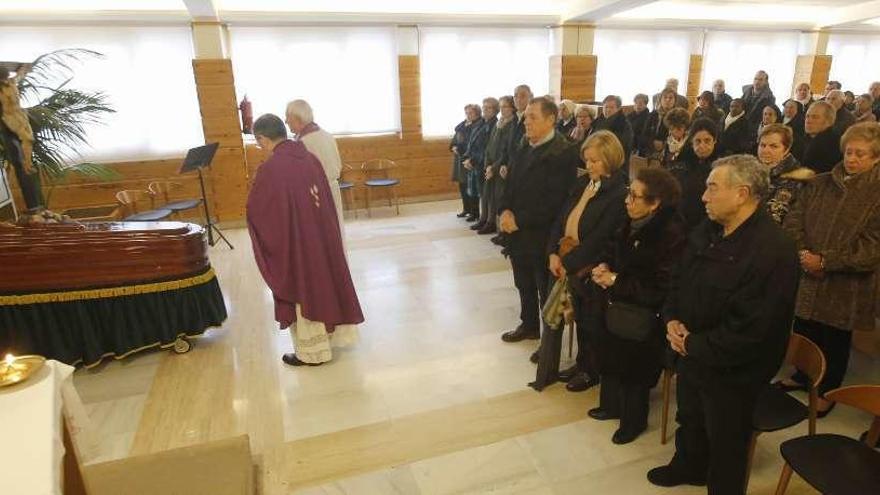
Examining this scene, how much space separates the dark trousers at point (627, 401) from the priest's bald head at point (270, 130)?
2.19m

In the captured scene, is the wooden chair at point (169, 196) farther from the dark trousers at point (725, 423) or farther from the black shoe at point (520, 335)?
the dark trousers at point (725, 423)

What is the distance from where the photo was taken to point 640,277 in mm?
2281

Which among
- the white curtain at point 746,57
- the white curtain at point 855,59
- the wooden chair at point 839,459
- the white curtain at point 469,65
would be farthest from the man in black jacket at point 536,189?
the white curtain at point 855,59

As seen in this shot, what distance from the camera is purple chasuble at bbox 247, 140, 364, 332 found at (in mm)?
3072

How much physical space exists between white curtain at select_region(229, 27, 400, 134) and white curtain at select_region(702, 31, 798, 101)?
566 cm

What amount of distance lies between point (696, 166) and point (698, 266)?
1739 millimetres

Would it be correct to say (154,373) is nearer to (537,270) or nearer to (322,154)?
(322,154)

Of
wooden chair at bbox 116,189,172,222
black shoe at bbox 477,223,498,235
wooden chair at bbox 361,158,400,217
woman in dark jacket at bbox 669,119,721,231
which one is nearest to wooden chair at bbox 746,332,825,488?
woman in dark jacket at bbox 669,119,721,231

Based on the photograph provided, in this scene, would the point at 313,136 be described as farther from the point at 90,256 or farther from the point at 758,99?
the point at 758,99

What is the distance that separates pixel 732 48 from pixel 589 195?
8.65 meters

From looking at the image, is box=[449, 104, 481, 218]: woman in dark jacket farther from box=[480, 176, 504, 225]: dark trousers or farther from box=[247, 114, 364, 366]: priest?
box=[247, 114, 364, 366]: priest

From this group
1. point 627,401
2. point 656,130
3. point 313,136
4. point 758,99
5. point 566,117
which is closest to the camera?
point 627,401

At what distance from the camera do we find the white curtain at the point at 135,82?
6.20 m

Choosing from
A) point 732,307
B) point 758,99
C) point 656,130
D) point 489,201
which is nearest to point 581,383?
point 732,307
